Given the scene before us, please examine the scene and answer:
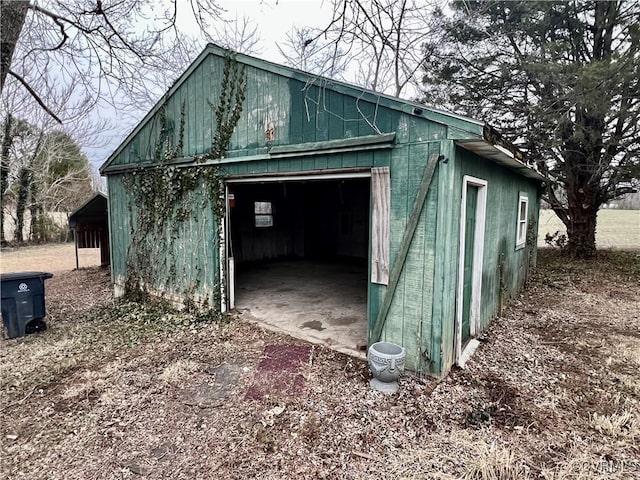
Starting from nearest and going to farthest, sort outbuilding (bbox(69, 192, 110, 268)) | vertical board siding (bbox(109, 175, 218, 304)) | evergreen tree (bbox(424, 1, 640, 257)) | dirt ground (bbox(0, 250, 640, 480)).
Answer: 1. dirt ground (bbox(0, 250, 640, 480))
2. vertical board siding (bbox(109, 175, 218, 304))
3. evergreen tree (bbox(424, 1, 640, 257))
4. outbuilding (bbox(69, 192, 110, 268))

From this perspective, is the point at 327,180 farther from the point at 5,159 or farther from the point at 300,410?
the point at 5,159

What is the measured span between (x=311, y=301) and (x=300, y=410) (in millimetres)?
3483

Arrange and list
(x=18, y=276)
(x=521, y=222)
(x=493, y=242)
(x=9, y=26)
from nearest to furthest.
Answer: (x=9, y=26)
(x=18, y=276)
(x=493, y=242)
(x=521, y=222)

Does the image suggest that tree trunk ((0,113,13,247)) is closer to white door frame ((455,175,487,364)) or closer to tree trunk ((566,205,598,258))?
white door frame ((455,175,487,364))

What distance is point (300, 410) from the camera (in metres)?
3.09

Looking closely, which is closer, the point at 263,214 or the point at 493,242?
the point at 493,242

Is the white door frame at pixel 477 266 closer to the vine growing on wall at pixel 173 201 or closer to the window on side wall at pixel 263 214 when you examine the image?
the vine growing on wall at pixel 173 201

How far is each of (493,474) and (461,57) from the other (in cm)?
999

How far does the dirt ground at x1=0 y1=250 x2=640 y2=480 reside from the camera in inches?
97.7

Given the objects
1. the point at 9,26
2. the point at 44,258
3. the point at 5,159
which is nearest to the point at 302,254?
the point at 9,26

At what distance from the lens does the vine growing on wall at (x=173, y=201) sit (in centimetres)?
522

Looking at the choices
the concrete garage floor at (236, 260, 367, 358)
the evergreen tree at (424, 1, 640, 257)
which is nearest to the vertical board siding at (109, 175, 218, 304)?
the concrete garage floor at (236, 260, 367, 358)

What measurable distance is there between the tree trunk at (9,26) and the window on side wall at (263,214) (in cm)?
742

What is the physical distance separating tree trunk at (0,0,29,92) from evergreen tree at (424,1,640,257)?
679 centimetres
